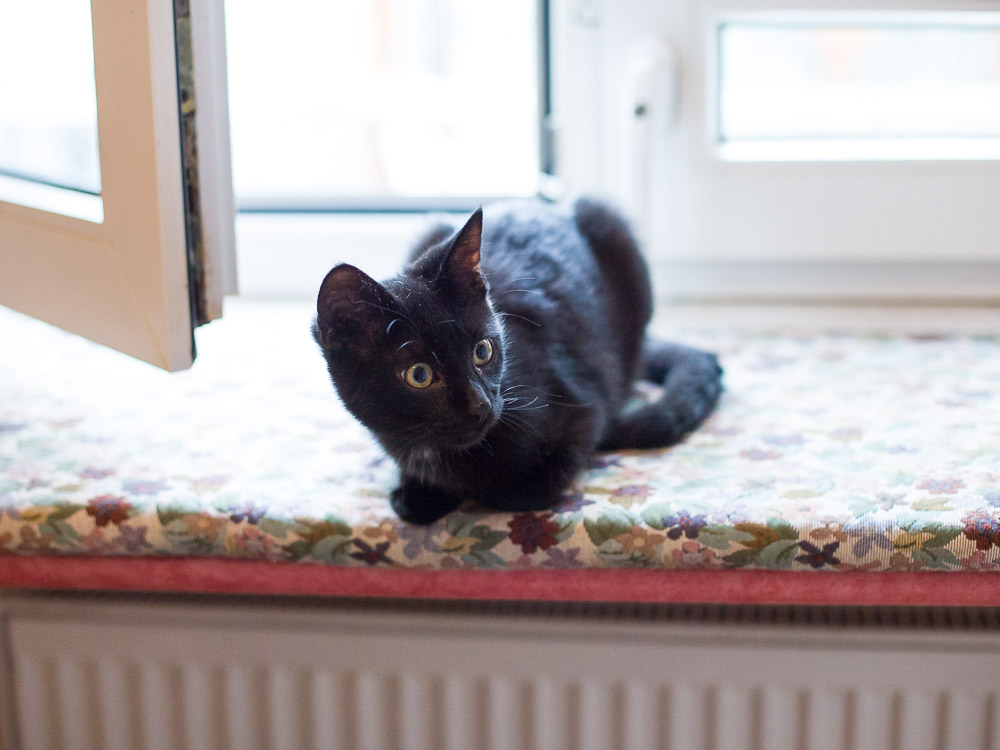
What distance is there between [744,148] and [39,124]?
0.90 meters

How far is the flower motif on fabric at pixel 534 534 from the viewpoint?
2.65 ft

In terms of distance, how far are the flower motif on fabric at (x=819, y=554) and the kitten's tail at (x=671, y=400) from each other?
221 mm

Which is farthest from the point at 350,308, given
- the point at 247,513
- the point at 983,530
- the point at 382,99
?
the point at 382,99

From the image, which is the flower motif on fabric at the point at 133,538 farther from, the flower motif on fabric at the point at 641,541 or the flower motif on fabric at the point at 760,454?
the flower motif on fabric at the point at 760,454

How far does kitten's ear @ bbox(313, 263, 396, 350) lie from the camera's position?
0.73m

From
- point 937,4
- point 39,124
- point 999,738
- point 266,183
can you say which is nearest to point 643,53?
point 937,4

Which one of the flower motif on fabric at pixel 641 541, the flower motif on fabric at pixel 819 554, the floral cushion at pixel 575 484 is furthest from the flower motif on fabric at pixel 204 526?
the flower motif on fabric at pixel 819 554

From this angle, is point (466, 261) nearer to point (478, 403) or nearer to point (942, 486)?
point (478, 403)

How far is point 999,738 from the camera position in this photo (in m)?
0.84

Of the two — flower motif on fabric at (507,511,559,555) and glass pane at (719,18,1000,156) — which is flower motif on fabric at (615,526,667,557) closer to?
flower motif on fabric at (507,511,559,555)

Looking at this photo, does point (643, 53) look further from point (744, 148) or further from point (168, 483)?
point (168, 483)

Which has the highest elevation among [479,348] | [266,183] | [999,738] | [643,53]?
[643,53]

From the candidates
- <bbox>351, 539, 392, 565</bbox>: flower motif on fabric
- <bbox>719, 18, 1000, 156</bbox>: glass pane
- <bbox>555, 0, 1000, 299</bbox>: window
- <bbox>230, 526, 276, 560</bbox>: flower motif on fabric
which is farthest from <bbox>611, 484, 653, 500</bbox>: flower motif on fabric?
<bbox>719, 18, 1000, 156</bbox>: glass pane

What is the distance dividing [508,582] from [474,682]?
0.13 meters
